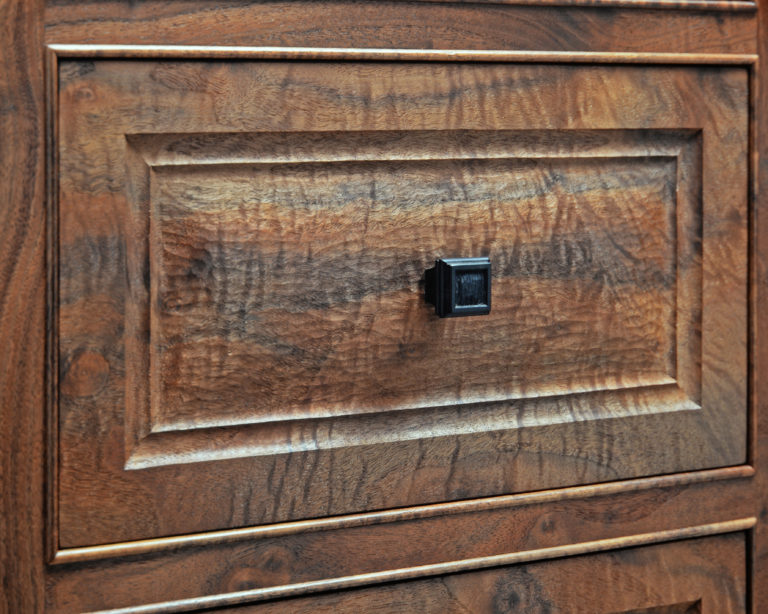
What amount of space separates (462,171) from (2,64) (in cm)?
25

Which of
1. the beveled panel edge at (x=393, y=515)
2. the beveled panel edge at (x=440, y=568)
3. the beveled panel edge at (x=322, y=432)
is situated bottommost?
the beveled panel edge at (x=440, y=568)

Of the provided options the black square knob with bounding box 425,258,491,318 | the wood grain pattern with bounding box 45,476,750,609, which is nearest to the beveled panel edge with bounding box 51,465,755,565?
the wood grain pattern with bounding box 45,476,750,609

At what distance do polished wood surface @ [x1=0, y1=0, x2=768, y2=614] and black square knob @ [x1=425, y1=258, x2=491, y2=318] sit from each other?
22 millimetres

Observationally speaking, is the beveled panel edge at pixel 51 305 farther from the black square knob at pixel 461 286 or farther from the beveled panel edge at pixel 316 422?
the black square knob at pixel 461 286

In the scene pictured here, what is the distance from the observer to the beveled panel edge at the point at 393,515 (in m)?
0.44

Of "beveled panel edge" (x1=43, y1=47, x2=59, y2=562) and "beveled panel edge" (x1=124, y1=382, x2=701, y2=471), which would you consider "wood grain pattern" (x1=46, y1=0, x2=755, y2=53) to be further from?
"beveled panel edge" (x1=124, y1=382, x2=701, y2=471)

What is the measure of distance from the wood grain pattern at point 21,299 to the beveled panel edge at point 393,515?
3 cm

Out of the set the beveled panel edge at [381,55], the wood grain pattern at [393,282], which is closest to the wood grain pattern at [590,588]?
the wood grain pattern at [393,282]

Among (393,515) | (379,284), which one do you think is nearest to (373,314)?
(379,284)

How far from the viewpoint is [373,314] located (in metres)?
0.48

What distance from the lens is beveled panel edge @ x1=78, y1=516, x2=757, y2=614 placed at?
46cm

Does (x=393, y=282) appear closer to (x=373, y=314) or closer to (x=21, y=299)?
(x=373, y=314)

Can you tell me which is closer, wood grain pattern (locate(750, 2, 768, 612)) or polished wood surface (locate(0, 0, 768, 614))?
polished wood surface (locate(0, 0, 768, 614))

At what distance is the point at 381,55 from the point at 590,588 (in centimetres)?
35
